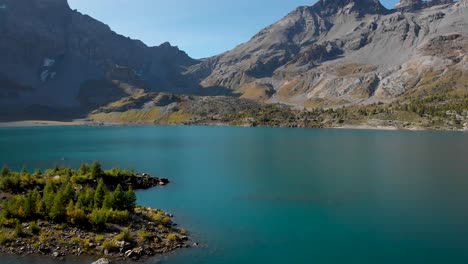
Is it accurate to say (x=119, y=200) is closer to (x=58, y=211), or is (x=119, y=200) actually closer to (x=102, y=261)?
(x=58, y=211)

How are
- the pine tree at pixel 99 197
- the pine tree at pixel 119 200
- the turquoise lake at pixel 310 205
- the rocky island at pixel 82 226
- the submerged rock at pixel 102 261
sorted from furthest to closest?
the pine tree at pixel 119 200, the pine tree at pixel 99 197, the turquoise lake at pixel 310 205, the rocky island at pixel 82 226, the submerged rock at pixel 102 261

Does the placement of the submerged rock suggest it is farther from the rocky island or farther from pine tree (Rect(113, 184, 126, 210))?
pine tree (Rect(113, 184, 126, 210))

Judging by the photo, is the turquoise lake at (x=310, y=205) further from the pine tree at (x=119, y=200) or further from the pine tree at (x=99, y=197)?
the pine tree at (x=99, y=197)

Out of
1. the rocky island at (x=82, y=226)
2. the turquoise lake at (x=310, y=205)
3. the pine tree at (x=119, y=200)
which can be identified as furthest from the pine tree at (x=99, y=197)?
the turquoise lake at (x=310, y=205)

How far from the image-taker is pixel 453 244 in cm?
3847

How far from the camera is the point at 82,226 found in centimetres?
3878

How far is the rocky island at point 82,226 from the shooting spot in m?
34.5

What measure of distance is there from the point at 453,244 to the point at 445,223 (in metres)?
7.51

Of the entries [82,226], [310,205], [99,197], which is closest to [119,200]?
[99,197]

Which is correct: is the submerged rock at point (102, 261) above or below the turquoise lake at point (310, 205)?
above

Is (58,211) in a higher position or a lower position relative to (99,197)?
lower

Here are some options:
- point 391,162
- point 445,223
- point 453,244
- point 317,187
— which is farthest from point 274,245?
point 391,162

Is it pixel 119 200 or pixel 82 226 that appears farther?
pixel 119 200

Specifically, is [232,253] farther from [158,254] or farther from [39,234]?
[39,234]
